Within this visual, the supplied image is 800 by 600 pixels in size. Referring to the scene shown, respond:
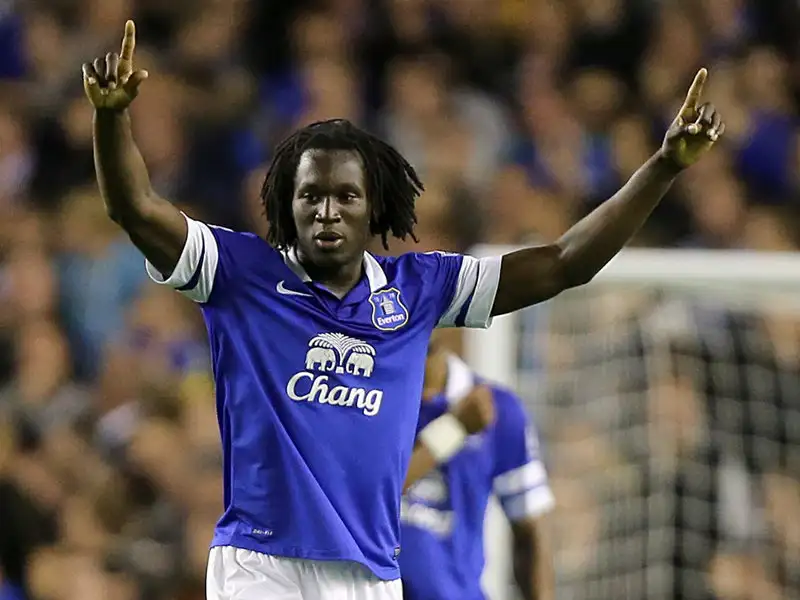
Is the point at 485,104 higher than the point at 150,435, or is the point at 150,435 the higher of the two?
the point at 485,104

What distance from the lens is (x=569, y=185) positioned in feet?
25.7

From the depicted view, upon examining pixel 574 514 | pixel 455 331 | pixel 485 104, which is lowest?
pixel 574 514

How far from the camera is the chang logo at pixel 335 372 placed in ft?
10.8

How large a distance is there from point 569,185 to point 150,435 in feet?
7.73

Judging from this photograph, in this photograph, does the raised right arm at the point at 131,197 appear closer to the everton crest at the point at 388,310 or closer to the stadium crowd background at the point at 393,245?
Result: the everton crest at the point at 388,310

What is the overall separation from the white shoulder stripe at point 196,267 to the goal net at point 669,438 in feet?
9.97

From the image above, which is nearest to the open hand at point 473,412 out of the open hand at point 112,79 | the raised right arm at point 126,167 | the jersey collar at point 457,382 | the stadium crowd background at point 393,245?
the jersey collar at point 457,382

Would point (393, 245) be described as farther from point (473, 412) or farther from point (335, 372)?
point (335, 372)

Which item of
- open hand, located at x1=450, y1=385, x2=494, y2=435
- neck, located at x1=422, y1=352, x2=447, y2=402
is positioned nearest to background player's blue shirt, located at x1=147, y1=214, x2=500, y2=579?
open hand, located at x1=450, y1=385, x2=494, y2=435

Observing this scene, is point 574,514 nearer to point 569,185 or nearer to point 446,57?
point 569,185

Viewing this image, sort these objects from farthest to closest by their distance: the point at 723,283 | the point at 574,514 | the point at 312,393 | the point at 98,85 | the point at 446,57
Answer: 1. the point at 446,57
2. the point at 574,514
3. the point at 723,283
4. the point at 312,393
5. the point at 98,85

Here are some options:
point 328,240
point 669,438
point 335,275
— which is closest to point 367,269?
point 335,275

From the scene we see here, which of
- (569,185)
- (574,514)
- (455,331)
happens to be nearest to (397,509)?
(455,331)

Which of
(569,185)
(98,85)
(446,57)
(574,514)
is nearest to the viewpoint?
(98,85)
